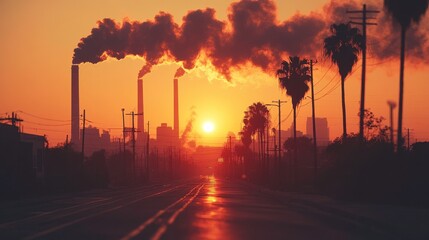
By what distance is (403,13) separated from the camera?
131ft

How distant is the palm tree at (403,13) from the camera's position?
39.6 metres

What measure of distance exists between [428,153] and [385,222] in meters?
14.6

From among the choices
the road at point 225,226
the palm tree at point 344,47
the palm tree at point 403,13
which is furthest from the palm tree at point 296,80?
the road at point 225,226

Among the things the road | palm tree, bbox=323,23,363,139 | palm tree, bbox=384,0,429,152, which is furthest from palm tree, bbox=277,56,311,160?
the road

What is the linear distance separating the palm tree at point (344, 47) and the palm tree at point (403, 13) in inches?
500

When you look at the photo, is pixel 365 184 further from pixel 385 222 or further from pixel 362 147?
pixel 385 222

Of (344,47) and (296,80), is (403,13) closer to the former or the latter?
(344,47)

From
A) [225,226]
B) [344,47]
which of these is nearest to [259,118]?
[344,47]

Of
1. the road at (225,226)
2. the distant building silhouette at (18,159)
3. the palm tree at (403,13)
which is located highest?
the palm tree at (403,13)

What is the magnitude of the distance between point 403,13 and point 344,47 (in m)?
13.8

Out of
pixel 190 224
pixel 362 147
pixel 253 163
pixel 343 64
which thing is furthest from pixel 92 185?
pixel 253 163

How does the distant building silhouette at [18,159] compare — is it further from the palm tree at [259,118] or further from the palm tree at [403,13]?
the palm tree at [259,118]

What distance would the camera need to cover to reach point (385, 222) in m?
23.8

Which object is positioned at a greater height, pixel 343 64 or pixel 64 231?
pixel 343 64
